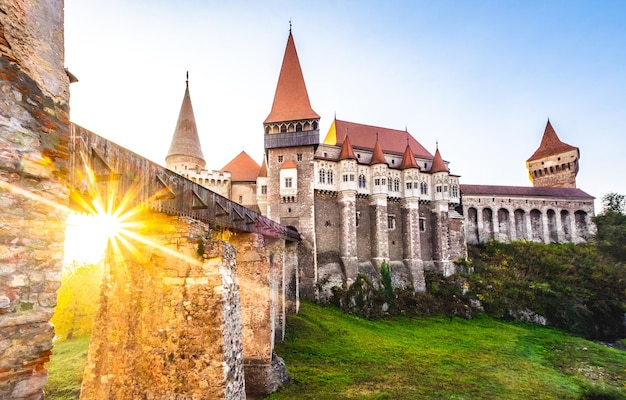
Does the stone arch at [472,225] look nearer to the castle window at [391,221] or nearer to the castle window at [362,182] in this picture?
the castle window at [391,221]

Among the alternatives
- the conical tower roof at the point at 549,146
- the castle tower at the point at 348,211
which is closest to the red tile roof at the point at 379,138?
the castle tower at the point at 348,211

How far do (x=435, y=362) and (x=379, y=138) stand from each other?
27.7 meters

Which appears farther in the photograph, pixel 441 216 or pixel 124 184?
pixel 441 216

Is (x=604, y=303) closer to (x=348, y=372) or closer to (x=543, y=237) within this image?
(x=543, y=237)

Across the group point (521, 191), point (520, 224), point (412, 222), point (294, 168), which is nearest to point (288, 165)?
point (294, 168)

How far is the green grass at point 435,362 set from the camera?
14.8 m

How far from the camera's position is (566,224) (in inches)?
1935

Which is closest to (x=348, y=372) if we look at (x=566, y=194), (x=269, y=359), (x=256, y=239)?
(x=269, y=359)

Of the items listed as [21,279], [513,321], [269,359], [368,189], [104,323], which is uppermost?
[368,189]

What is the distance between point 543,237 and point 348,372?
141 feet

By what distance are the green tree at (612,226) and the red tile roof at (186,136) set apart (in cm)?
4490

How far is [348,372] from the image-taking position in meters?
16.6

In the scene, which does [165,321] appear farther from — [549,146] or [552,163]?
[549,146]

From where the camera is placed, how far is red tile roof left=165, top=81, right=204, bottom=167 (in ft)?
122
